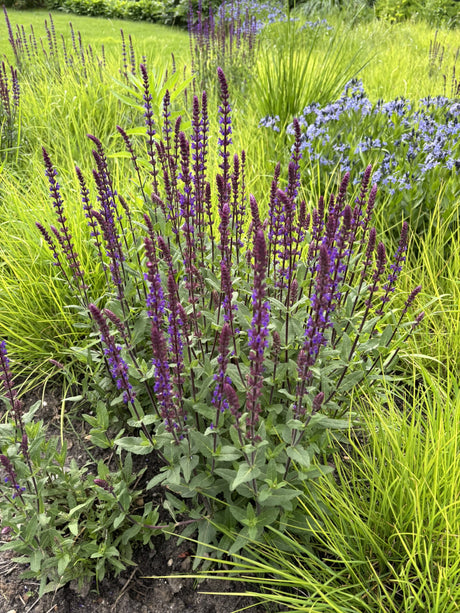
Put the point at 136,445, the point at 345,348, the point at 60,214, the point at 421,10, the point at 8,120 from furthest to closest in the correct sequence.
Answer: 1. the point at 421,10
2. the point at 8,120
3. the point at 60,214
4. the point at 345,348
5. the point at 136,445

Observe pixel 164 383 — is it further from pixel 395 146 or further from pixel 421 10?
pixel 421 10

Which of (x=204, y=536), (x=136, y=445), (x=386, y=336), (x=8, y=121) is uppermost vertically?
(x=8, y=121)

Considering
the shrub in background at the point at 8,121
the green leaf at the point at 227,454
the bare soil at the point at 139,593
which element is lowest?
the bare soil at the point at 139,593

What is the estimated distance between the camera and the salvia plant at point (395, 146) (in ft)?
12.6

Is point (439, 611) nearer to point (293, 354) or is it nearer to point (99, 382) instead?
point (293, 354)

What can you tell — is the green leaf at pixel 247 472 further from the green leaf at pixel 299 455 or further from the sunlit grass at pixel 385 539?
the sunlit grass at pixel 385 539

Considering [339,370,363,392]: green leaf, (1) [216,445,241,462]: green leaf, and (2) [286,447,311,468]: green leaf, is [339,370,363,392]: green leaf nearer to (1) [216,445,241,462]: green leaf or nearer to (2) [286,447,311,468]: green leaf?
(2) [286,447,311,468]: green leaf

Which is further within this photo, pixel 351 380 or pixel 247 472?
pixel 351 380

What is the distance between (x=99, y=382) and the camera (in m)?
2.71

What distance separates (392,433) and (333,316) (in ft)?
2.14

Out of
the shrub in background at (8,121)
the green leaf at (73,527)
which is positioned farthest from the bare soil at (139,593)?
the shrub in background at (8,121)

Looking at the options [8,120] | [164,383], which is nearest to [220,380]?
[164,383]

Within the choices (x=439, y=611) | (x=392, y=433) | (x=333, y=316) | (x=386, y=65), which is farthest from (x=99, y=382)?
(x=386, y=65)

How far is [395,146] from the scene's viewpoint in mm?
4367
